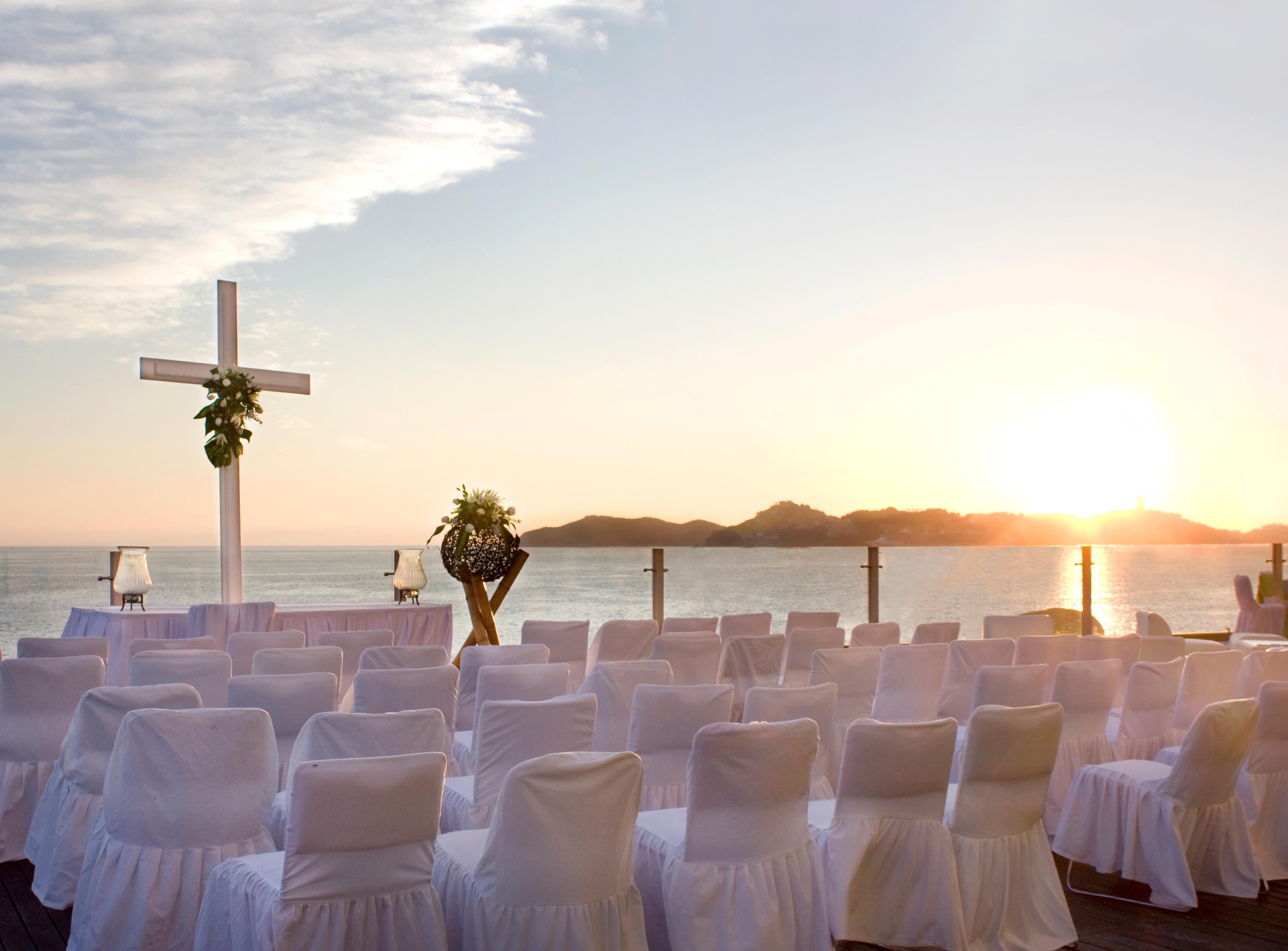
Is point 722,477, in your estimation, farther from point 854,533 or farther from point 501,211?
point 501,211

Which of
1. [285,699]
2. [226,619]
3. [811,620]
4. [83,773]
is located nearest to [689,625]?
[811,620]

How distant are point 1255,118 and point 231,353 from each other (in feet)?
32.5

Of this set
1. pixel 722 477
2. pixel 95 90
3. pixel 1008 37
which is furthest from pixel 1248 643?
pixel 722 477

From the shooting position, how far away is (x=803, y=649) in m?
6.21

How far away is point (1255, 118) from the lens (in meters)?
9.13

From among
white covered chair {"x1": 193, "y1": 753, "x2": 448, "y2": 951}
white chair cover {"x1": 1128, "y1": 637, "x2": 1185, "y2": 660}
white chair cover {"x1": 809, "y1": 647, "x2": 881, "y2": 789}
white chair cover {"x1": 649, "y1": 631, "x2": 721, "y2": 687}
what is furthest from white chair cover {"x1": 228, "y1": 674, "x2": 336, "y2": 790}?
white chair cover {"x1": 1128, "y1": 637, "x2": 1185, "y2": 660}

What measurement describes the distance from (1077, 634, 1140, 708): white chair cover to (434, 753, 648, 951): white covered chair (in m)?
4.06

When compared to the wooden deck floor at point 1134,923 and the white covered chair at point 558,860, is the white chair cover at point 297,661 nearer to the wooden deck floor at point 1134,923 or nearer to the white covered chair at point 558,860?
the wooden deck floor at point 1134,923

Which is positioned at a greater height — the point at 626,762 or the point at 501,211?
the point at 501,211

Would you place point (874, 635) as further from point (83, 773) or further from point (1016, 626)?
point (83, 773)

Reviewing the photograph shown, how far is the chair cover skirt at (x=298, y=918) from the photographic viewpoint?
7.95 feet

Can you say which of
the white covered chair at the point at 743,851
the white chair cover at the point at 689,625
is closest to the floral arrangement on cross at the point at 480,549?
the white chair cover at the point at 689,625

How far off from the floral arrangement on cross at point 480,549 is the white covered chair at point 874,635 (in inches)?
120

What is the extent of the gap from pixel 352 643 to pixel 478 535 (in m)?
2.53
